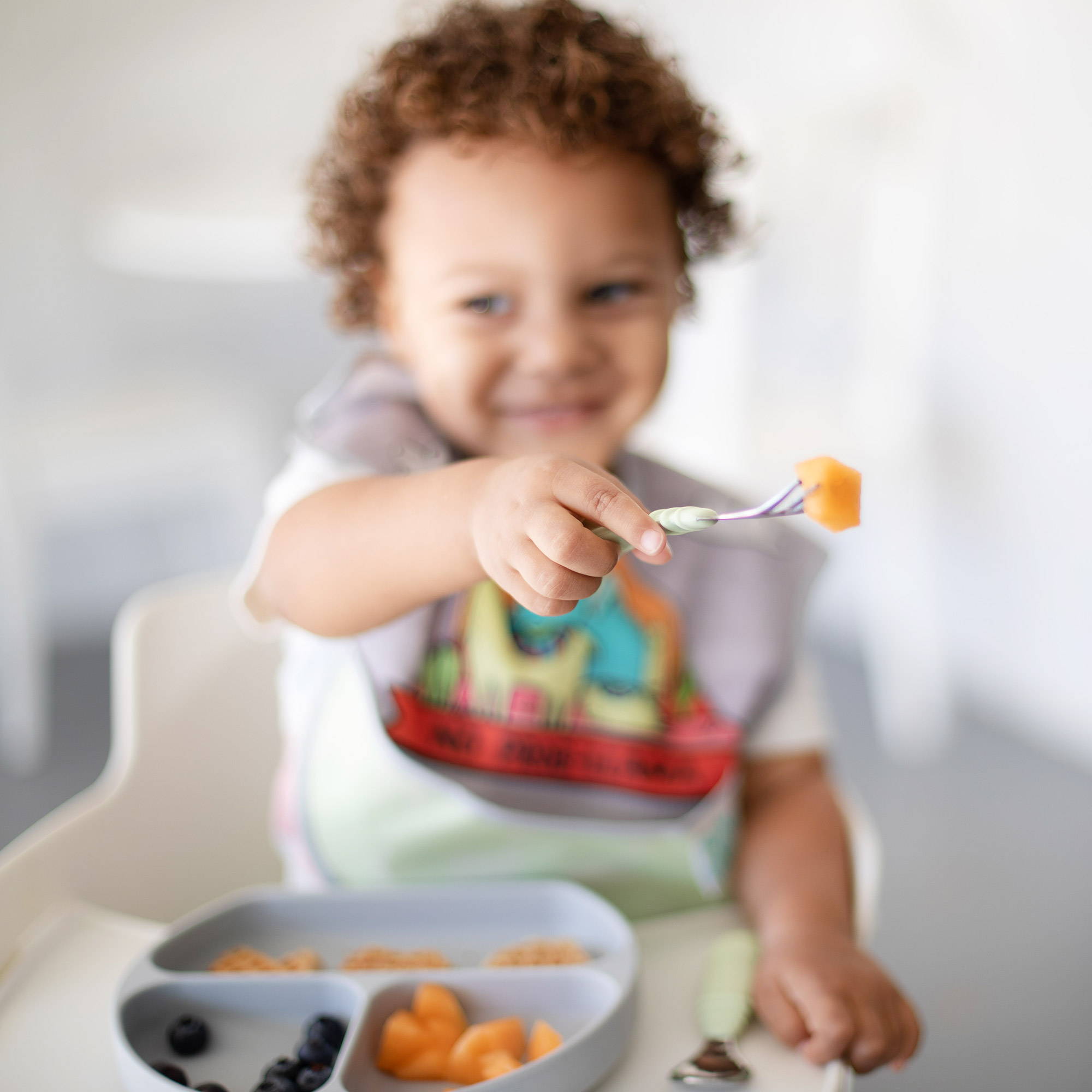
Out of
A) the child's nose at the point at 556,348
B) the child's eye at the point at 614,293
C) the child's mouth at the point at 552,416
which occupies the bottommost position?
the child's mouth at the point at 552,416

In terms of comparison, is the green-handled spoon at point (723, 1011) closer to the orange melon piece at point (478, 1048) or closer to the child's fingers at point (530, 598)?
the orange melon piece at point (478, 1048)

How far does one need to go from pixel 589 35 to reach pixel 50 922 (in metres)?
0.59

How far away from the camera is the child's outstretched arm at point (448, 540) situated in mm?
378

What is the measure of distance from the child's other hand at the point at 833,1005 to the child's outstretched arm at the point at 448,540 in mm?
233

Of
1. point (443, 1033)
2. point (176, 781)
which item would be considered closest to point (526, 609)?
point (443, 1033)

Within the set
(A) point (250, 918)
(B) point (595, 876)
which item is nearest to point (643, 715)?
(B) point (595, 876)

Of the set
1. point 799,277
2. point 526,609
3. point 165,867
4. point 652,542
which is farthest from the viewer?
point 799,277

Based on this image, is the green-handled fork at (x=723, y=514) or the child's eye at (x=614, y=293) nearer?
the green-handled fork at (x=723, y=514)

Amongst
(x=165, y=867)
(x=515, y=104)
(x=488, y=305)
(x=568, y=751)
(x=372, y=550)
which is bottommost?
(x=165, y=867)

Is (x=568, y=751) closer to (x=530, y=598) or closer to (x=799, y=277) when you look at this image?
(x=530, y=598)

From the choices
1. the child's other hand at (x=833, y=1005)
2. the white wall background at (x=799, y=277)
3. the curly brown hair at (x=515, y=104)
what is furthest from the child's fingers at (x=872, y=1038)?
the white wall background at (x=799, y=277)

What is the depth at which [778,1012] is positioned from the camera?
50 centimetres

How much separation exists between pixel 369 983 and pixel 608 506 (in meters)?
0.26

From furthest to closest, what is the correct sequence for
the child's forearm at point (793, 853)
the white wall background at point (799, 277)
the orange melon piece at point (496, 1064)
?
the white wall background at point (799, 277) < the child's forearm at point (793, 853) < the orange melon piece at point (496, 1064)
